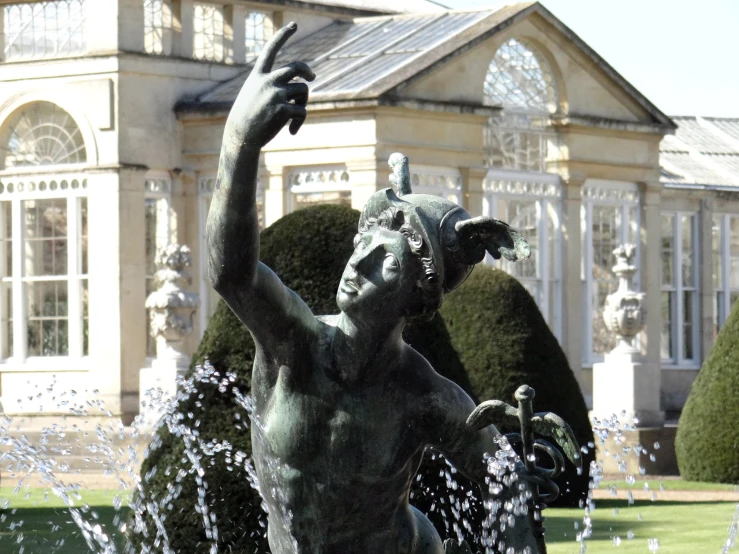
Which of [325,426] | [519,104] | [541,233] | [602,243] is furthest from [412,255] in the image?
[602,243]

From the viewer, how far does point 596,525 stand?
40.9ft

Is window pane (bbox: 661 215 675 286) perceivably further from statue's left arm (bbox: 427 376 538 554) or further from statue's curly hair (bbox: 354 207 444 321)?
statue's curly hair (bbox: 354 207 444 321)

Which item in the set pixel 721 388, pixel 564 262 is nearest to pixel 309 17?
pixel 564 262

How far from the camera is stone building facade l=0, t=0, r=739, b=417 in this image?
21.4 meters

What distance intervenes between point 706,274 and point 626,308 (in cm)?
732

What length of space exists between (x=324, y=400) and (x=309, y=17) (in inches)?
825

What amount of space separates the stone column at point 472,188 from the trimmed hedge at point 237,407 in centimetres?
1262

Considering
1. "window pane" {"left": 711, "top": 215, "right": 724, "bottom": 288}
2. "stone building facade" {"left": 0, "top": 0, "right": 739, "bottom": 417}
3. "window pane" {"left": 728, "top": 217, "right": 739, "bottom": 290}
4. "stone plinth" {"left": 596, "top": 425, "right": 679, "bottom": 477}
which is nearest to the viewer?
"stone plinth" {"left": 596, "top": 425, "right": 679, "bottom": 477}

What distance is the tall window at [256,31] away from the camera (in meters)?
23.4

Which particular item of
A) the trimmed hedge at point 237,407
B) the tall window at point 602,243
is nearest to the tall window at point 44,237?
the tall window at point 602,243

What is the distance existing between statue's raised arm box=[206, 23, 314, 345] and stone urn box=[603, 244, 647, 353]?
16.9 meters

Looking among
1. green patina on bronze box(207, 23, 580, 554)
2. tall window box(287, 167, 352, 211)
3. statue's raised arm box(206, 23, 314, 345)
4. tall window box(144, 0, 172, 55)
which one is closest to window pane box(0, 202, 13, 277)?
tall window box(144, 0, 172, 55)

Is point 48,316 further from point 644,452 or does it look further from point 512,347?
point 512,347

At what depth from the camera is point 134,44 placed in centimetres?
2164
